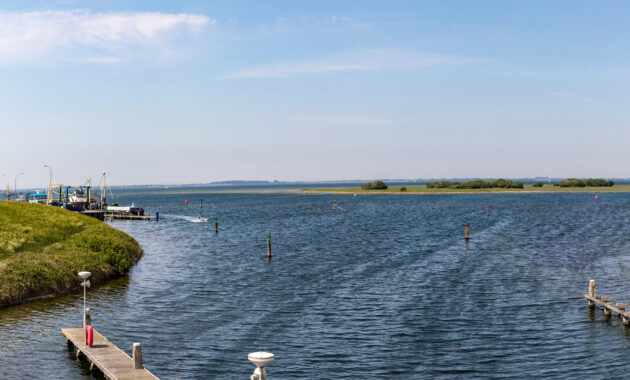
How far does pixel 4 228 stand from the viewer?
5425cm

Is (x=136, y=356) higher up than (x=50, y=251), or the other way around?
(x=50, y=251)

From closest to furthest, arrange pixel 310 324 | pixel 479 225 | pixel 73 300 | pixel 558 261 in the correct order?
pixel 310 324
pixel 73 300
pixel 558 261
pixel 479 225

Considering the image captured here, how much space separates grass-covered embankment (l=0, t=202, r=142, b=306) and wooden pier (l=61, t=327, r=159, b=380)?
43.6ft

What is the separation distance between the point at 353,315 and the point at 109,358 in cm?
1773

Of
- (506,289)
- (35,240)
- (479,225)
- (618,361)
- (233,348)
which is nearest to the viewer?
(618,361)

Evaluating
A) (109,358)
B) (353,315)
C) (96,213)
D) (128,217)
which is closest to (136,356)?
(109,358)

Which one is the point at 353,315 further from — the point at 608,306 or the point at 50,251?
the point at 50,251

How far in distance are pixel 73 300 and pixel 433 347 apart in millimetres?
28358

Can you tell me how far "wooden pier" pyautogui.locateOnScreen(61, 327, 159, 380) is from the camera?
1012 inches

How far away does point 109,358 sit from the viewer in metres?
28.0

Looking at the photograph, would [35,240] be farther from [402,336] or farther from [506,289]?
[506,289]

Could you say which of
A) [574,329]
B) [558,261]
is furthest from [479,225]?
[574,329]

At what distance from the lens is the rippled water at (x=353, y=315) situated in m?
29.5

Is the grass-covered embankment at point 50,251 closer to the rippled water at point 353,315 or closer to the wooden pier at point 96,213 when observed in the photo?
the rippled water at point 353,315
